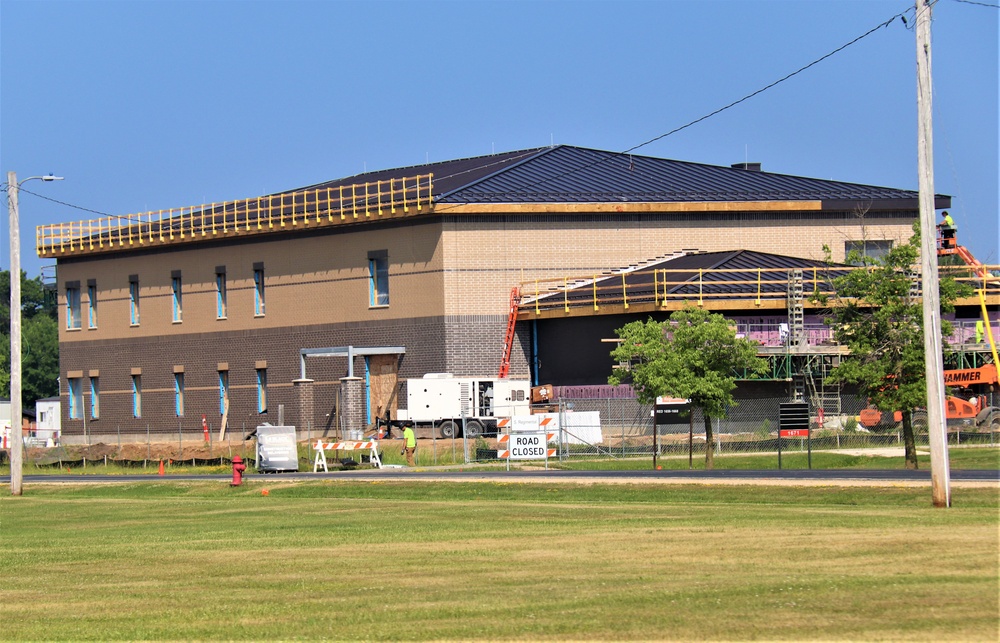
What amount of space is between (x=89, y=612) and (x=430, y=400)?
1441 inches

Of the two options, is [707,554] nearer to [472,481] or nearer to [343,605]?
[343,605]

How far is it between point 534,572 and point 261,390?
45.4m

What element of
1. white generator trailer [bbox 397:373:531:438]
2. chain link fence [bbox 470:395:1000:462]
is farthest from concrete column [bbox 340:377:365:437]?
chain link fence [bbox 470:395:1000:462]

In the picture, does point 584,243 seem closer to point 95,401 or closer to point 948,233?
point 948,233

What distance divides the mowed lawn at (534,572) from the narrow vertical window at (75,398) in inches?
1643

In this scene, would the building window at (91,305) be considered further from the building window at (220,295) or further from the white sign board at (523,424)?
the white sign board at (523,424)

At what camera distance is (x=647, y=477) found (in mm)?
31891

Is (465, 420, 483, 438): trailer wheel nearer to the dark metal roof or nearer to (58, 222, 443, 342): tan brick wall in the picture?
(58, 222, 443, 342): tan brick wall

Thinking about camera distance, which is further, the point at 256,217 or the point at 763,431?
the point at 256,217

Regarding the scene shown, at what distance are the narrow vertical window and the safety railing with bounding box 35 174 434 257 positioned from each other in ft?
20.3

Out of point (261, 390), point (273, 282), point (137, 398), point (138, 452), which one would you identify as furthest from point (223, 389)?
point (138, 452)

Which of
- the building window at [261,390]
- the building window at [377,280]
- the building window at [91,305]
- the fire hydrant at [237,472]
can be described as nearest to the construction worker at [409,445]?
the fire hydrant at [237,472]

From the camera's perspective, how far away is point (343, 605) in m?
13.3

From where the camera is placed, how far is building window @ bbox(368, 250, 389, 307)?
54938 millimetres
